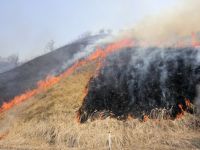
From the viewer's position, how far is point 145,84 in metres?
27.2

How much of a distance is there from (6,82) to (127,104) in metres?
22.9

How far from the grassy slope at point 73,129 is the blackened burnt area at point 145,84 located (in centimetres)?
120

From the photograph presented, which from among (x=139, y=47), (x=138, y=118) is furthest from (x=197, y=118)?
(x=139, y=47)

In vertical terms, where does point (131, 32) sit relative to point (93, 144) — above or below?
above

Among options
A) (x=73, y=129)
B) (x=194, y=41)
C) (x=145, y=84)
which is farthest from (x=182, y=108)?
(x=194, y=41)

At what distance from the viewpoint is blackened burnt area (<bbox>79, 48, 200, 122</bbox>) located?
25203 mm

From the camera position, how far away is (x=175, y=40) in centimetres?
3288

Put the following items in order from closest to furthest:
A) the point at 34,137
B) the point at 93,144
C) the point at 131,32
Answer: the point at 93,144
the point at 34,137
the point at 131,32

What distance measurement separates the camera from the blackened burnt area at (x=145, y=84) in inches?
992

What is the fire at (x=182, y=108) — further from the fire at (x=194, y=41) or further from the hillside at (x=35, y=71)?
the hillside at (x=35, y=71)

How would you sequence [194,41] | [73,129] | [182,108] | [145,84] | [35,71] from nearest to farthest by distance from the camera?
[182,108]
[73,129]
[145,84]
[194,41]
[35,71]

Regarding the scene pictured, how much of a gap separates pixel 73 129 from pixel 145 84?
22.1ft

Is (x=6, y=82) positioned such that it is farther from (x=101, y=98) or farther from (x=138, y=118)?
(x=138, y=118)

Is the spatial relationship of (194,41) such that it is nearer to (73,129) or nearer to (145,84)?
(145,84)
